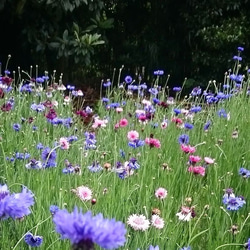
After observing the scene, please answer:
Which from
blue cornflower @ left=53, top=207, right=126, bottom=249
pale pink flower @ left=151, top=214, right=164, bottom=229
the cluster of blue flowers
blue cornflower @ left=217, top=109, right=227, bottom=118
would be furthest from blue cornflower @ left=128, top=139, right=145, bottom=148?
blue cornflower @ left=53, top=207, right=126, bottom=249

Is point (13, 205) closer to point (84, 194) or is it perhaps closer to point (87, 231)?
point (87, 231)

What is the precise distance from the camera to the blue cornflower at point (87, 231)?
64 cm

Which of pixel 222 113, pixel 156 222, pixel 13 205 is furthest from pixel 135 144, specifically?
pixel 13 205

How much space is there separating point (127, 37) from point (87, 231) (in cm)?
819

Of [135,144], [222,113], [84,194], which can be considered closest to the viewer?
[84,194]

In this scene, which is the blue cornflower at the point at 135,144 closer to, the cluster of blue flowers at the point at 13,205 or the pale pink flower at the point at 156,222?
the pale pink flower at the point at 156,222

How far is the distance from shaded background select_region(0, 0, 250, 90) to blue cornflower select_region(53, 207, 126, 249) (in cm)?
488

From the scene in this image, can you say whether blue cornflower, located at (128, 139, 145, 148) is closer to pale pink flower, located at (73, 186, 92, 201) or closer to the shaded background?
pale pink flower, located at (73, 186, 92, 201)

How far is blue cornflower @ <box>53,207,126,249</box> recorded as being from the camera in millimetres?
644

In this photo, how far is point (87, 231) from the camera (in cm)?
66

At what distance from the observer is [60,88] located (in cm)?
425

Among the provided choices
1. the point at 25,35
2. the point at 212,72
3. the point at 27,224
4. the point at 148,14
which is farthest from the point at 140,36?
the point at 27,224

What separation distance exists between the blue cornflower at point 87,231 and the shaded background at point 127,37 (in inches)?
192

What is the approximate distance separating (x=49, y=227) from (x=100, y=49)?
678cm
